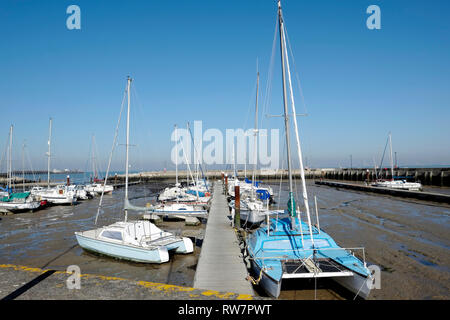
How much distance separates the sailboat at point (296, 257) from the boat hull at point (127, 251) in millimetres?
4121

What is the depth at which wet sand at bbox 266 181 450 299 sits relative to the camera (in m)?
10.9

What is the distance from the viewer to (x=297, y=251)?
11.2 metres

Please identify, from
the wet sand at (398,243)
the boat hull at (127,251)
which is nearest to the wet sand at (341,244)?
the wet sand at (398,243)

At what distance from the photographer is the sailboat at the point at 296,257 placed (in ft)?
30.6

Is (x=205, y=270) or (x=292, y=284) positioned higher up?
(x=205, y=270)

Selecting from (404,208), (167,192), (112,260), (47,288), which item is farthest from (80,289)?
(404,208)

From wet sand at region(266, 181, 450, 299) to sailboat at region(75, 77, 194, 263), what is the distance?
20.1 ft

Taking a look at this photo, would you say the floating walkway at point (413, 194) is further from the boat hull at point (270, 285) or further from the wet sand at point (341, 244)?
the boat hull at point (270, 285)

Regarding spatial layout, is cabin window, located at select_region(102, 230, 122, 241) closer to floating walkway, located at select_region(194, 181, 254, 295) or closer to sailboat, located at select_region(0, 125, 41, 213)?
floating walkway, located at select_region(194, 181, 254, 295)

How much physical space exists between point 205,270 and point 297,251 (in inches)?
140

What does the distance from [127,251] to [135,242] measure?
554 mm
